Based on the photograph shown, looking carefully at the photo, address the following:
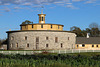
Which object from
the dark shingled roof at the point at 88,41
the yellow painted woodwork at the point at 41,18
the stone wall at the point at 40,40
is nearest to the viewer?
the stone wall at the point at 40,40

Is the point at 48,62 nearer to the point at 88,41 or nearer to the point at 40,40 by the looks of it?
the point at 40,40

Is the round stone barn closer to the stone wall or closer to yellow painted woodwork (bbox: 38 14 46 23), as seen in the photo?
the stone wall

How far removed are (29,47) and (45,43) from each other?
4618mm

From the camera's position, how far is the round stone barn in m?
63.1

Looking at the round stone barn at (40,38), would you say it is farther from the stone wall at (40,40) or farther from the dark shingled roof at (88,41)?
the dark shingled roof at (88,41)

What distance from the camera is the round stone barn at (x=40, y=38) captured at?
6306 cm

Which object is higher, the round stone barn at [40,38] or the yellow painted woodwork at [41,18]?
the yellow painted woodwork at [41,18]

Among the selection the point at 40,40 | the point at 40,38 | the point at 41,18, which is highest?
the point at 41,18

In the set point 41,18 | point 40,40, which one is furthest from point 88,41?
point 40,40

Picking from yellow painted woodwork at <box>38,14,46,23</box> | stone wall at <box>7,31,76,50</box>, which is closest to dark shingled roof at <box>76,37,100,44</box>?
stone wall at <box>7,31,76,50</box>

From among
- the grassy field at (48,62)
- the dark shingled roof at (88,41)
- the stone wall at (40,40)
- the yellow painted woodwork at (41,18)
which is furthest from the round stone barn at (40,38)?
the grassy field at (48,62)

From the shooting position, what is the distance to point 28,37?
208 ft

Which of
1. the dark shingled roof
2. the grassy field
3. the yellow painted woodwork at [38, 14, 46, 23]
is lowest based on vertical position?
the grassy field

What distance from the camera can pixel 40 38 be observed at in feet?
207
